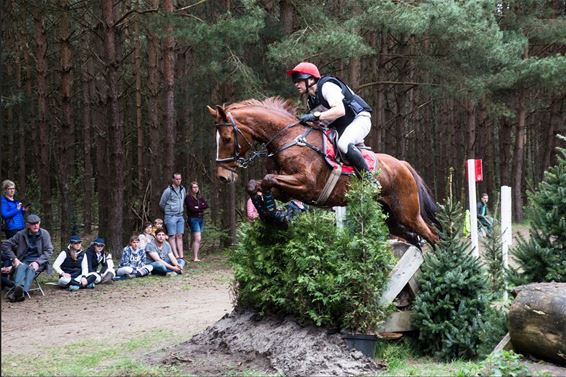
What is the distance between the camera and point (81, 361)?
303 inches

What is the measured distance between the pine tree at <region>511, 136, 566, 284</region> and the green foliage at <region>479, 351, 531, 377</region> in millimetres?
1419

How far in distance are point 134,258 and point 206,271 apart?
2.08m

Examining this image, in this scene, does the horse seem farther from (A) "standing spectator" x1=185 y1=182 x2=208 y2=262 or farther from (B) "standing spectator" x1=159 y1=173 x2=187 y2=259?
(A) "standing spectator" x1=185 y1=182 x2=208 y2=262

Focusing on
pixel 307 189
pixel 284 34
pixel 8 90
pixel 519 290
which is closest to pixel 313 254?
pixel 307 189

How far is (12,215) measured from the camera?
13.6 m

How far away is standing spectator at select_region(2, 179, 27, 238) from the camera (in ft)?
43.9

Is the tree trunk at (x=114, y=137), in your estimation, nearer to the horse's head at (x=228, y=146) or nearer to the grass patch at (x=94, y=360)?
the grass patch at (x=94, y=360)

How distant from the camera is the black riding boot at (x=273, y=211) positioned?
7.61 m

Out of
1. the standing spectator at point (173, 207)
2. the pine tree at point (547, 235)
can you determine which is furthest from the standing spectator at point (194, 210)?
the pine tree at point (547, 235)

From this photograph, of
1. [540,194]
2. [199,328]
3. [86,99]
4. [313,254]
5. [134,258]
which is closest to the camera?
[540,194]

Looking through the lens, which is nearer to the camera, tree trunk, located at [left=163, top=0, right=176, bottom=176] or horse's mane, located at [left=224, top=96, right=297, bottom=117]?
horse's mane, located at [left=224, top=96, right=297, bottom=117]

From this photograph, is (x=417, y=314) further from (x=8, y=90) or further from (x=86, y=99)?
(x=8, y=90)

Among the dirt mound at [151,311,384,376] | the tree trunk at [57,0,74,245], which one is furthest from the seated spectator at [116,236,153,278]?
the dirt mound at [151,311,384,376]

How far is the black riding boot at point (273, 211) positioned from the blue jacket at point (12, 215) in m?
7.68
